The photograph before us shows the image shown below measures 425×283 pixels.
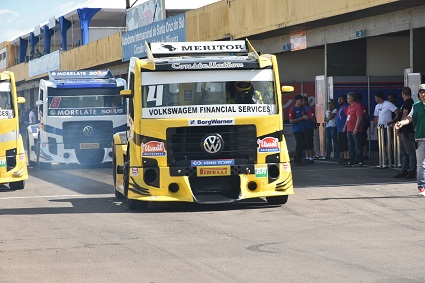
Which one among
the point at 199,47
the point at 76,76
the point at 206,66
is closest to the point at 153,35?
the point at 76,76

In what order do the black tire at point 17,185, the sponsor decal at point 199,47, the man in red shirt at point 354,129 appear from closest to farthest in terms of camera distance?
the sponsor decal at point 199,47
the black tire at point 17,185
the man in red shirt at point 354,129

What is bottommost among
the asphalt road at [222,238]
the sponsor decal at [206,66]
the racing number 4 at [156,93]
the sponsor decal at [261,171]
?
the asphalt road at [222,238]

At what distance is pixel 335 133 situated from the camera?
2605 cm

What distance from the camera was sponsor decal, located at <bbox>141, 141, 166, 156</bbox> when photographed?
1448 cm

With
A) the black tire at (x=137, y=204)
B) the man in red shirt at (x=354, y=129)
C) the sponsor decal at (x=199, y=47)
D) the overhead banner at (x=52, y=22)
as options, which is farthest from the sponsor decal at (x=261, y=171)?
the overhead banner at (x=52, y=22)

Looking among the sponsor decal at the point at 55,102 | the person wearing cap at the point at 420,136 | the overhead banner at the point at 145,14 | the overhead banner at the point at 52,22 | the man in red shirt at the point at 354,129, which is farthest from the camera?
the overhead banner at the point at 52,22

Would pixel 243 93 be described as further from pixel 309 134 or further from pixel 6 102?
pixel 309 134

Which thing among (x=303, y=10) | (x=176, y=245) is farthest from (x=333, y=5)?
(x=176, y=245)

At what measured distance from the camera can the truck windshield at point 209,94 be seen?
14688 millimetres

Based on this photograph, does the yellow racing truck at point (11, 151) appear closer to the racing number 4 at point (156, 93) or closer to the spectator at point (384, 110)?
the racing number 4 at point (156, 93)

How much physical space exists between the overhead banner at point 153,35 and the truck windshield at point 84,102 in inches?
270

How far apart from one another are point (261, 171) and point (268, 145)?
0.40 meters

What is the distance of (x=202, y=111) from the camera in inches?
578

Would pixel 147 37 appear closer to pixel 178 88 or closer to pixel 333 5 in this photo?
pixel 333 5
